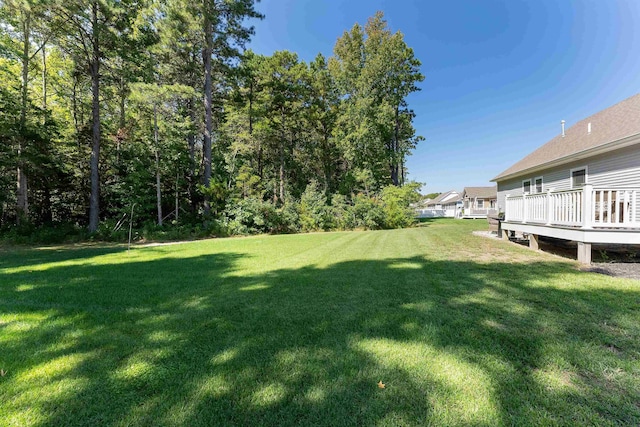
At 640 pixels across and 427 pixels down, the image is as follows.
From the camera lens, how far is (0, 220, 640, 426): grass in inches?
60.3

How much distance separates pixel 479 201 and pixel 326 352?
41736mm

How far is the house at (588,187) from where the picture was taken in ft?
17.5

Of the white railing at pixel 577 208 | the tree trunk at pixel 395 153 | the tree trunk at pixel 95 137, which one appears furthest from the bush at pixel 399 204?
the tree trunk at pixel 95 137

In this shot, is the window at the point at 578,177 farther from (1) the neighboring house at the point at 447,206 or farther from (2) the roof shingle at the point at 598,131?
(1) the neighboring house at the point at 447,206

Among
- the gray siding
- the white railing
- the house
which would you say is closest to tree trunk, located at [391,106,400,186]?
the house

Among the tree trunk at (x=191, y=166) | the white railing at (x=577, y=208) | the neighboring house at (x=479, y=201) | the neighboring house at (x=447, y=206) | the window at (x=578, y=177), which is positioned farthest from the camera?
the neighboring house at (x=447, y=206)

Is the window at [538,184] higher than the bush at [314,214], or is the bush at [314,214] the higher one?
the window at [538,184]

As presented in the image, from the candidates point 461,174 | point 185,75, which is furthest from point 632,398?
point 461,174

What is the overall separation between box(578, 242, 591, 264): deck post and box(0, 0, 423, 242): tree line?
36.9 ft

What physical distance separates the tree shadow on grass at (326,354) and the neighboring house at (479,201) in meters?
36.3

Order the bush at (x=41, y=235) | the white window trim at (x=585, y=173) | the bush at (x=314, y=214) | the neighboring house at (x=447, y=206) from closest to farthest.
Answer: the white window trim at (x=585, y=173) → the bush at (x=41, y=235) → the bush at (x=314, y=214) → the neighboring house at (x=447, y=206)

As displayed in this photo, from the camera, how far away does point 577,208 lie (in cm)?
571

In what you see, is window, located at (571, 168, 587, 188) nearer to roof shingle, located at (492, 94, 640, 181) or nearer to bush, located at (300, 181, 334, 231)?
roof shingle, located at (492, 94, 640, 181)

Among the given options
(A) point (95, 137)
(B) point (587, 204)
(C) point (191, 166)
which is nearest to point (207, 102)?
(C) point (191, 166)
